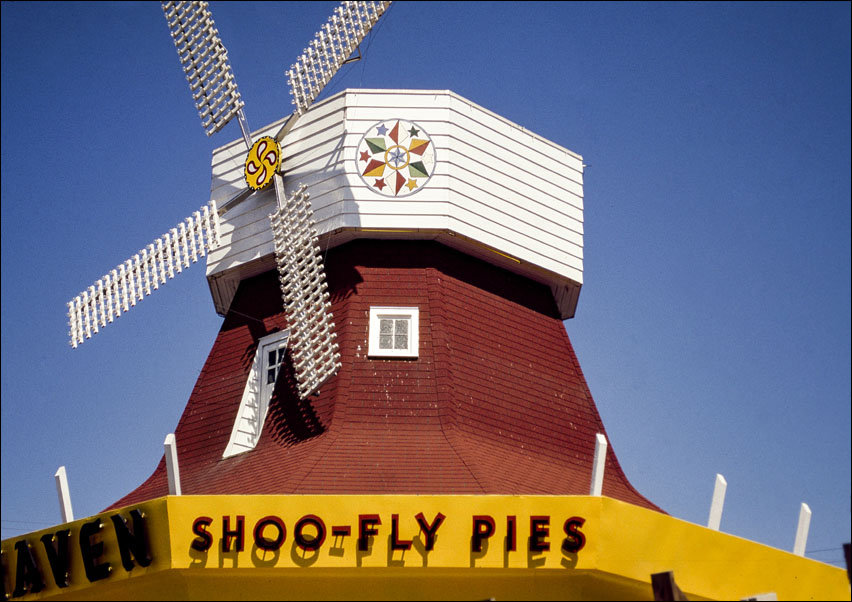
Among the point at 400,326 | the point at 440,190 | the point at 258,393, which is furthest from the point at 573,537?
the point at 440,190

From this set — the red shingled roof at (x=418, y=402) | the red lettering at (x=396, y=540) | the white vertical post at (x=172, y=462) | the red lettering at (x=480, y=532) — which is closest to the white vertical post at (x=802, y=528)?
the red shingled roof at (x=418, y=402)

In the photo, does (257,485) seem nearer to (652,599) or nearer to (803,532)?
(652,599)

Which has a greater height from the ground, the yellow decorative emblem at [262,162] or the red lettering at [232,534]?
the yellow decorative emblem at [262,162]

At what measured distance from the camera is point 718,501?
16516mm

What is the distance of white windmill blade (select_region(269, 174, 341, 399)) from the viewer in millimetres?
18391

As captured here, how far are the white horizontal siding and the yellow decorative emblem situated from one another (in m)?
0.25

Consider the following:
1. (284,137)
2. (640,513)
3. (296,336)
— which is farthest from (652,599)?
(284,137)

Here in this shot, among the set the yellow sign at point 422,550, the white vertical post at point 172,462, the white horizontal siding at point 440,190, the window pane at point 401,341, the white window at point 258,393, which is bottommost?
the yellow sign at point 422,550

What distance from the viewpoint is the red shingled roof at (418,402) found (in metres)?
17.1

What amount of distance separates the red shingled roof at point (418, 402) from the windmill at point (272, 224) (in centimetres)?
67

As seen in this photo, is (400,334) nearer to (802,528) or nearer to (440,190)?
(440,190)

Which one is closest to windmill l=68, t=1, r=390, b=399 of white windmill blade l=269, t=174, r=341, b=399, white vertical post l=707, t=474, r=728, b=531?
white windmill blade l=269, t=174, r=341, b=399

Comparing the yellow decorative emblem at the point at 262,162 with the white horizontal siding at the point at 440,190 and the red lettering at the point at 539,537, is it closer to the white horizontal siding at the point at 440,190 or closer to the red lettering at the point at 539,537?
the white horizontal siding at the point at 440,190

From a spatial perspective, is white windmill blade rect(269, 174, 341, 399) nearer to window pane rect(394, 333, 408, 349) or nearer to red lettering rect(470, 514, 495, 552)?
window pane rect(394, 333, 408, 349)
